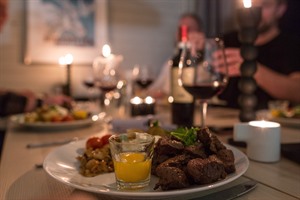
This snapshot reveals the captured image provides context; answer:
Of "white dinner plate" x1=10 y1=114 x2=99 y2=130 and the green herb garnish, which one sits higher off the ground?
the green herb garnish

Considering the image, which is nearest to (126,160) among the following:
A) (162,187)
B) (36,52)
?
(162,187)

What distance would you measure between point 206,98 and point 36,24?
2898 millimetres

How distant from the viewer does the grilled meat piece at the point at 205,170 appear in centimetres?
52

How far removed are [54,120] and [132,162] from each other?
0.79 meters

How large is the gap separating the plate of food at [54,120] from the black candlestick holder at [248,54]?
1.97ft

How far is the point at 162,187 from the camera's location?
20.5 inches

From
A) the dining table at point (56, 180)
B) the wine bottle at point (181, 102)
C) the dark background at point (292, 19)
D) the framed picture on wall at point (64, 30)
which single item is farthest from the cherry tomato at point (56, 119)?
the dark background at point (292, 19)

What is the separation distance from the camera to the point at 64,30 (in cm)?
355

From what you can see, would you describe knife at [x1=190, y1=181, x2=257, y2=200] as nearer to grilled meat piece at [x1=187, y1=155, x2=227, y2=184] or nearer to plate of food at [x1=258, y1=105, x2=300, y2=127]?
grilled meat piece at [x1=187, y1=155, x2=227, y2=184]

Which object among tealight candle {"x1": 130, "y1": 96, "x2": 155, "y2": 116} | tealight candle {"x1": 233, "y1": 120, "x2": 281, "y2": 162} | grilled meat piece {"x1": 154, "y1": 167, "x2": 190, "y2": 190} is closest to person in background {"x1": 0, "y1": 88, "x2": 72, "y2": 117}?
tealight candle {"x1": 130, "y1": 96, "x2": 155, "y2": 116}

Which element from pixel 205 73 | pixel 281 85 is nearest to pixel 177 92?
pixel 205 73

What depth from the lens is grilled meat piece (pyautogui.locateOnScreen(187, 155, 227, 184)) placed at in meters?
0.52

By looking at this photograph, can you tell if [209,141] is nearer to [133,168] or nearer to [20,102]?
[133,168]

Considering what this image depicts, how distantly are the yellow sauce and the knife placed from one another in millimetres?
103
